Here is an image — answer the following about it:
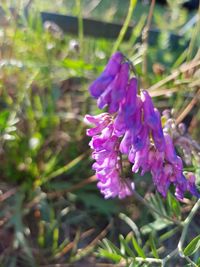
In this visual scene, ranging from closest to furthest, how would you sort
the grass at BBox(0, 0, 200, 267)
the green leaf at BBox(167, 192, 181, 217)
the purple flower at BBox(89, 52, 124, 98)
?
1. the purple flower at BBox(89, 52, 124, 98)
2. the green leaf at BBox(167, 192, 181, 217)
3. the grass at BBox(0, 0, 200, 267)

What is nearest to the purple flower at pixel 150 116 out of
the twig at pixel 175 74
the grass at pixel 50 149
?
the grass at pixel 50 149

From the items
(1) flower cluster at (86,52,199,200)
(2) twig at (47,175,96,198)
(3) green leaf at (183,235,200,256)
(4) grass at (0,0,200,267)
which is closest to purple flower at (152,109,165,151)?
(1) flower cluster at (86,52,199,200)

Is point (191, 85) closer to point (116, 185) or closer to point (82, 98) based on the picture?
point (82, 98)

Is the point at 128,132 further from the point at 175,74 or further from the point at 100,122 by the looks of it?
the point at 175,74

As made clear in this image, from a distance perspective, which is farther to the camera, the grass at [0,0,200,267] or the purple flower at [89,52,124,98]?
the grass at [0,0,200,267]

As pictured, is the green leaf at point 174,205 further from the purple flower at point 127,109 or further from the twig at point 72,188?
the twig at point 72,188

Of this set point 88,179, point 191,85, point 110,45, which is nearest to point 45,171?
point 88,179

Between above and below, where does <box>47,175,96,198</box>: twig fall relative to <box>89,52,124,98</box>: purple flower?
below

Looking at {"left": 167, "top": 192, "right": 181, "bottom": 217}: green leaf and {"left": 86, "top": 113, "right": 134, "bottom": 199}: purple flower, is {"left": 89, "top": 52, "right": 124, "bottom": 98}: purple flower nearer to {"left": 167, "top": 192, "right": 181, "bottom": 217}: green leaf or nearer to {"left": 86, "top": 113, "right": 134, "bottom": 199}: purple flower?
{"left": 86, "top": 113, "right": 134, "bottom": 199}: purple flower
